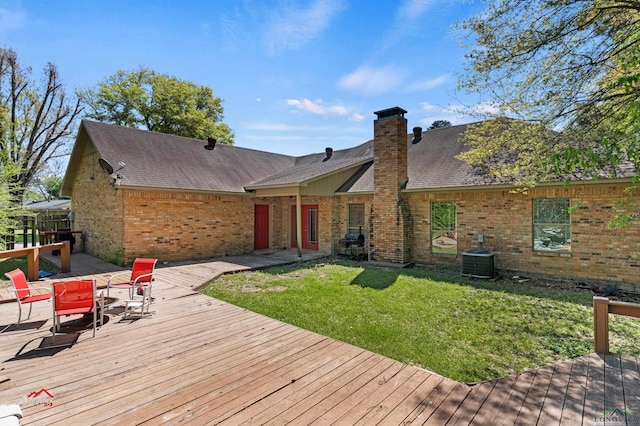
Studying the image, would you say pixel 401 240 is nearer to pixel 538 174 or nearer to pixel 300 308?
pixel 538 174

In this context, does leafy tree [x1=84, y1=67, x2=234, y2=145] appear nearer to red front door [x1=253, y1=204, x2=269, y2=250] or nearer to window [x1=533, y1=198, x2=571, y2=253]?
red front door [x1=253, y1=204, x2=269, y2=250]

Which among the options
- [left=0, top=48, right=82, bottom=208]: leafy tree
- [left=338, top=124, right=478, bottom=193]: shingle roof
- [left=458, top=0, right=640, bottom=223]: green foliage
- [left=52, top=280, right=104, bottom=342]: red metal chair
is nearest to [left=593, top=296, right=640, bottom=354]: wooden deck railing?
[left=458, top=0, right=640, bottom=223]: green foliage

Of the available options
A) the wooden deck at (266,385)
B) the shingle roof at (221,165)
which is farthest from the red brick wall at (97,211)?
the wooden deck at (266,385)

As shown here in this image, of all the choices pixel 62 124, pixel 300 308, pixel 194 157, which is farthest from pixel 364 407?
pixel 62 124

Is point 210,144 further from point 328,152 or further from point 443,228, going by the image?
point 443,228

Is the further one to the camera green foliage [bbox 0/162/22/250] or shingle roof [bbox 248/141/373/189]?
shingle roof [bbox 248/141/373/189]

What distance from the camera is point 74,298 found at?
4832mm

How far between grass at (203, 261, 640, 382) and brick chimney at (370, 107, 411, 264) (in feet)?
6.37

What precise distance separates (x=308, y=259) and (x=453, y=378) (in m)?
8.77

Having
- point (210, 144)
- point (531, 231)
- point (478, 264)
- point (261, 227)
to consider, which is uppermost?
point (210, 144)

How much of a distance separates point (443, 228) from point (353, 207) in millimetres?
3896

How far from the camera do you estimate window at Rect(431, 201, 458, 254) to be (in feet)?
34.7

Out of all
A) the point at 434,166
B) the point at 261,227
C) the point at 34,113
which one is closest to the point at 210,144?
the point at 261,227

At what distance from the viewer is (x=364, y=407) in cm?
296
